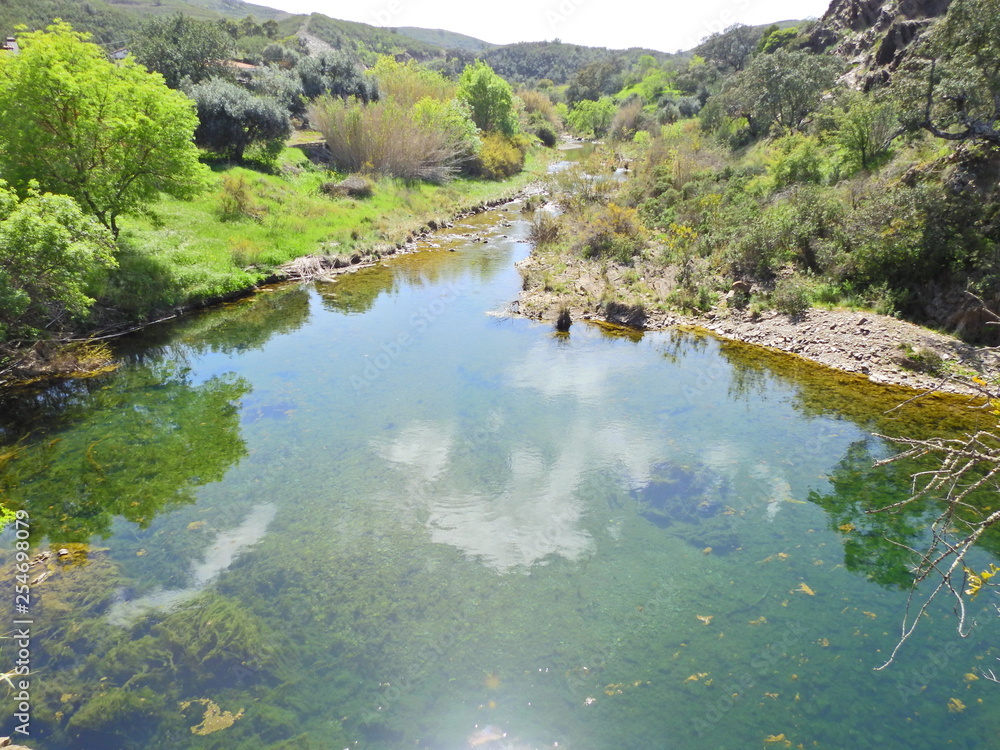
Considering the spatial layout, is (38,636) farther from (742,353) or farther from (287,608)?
(742,353)

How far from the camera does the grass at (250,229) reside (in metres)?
18.3

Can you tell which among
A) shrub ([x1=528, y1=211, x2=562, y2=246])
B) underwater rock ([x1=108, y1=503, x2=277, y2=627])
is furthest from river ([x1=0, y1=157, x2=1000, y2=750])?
shrub ([x1=528, y1=211, x2=562, y2=246])

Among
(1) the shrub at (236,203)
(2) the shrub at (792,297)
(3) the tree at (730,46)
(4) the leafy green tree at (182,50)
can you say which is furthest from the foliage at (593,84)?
(2) the shrub at (792,297)

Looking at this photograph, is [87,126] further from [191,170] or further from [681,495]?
[681,495]

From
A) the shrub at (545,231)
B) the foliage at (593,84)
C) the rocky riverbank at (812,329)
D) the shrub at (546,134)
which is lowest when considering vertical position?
the rocky riverbank at (812,329)

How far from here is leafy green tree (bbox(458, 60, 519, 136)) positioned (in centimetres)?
5156

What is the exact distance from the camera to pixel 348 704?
6.65m

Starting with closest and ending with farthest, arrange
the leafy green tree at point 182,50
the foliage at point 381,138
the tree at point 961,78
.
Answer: the tree at point 961,78, the foliage at point 381,138, the leafy green tree at point 182,50

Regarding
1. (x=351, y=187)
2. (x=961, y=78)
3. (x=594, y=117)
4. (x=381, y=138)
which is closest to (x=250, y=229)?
(x=351, y=187)

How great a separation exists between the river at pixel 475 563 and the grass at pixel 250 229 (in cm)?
445

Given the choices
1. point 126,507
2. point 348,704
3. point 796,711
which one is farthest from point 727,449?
point 126,507

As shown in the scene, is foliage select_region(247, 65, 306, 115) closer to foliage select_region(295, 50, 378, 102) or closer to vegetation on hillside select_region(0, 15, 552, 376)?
vegetation on hillside select_region(0, 15, 552, 376)

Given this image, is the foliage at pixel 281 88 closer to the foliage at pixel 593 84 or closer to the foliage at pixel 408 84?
the foliage at pixel 408 84

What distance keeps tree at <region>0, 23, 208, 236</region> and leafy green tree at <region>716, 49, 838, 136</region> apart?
32.3 metres
